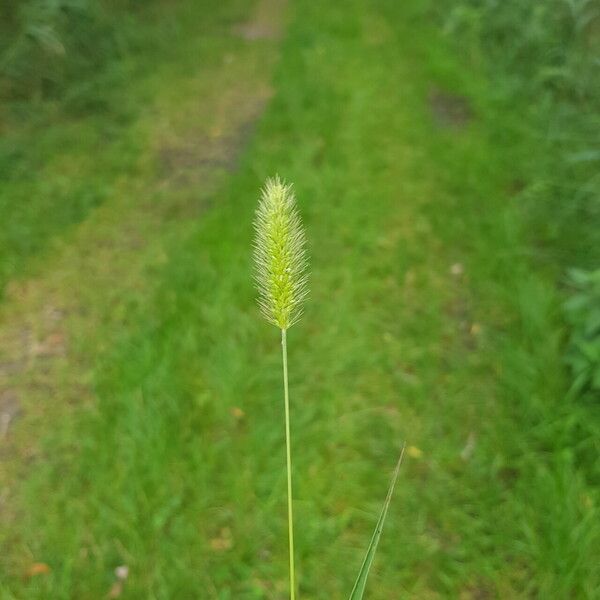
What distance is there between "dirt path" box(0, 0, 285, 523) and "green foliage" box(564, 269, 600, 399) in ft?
5.81

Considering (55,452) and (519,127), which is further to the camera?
(519,127)

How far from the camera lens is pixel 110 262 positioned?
119 inches

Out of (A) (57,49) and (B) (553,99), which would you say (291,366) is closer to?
(B) (553,99)

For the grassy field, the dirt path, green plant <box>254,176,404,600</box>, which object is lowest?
the grassy field

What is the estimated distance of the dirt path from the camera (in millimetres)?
2406

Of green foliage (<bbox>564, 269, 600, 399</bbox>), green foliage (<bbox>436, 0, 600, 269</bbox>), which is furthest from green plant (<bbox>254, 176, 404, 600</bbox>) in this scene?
green foliage (<bbox>436, 0, 600, 269</bbox>)

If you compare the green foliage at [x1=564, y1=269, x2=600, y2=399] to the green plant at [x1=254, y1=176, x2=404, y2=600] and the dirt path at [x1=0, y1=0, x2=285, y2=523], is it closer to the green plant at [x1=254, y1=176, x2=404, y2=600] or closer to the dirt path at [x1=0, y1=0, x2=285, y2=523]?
the green plant at [x1=254, y1=176, x2=404, y2=600]

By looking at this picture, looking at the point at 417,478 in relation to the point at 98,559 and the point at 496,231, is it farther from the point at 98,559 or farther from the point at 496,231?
the point at 496,231

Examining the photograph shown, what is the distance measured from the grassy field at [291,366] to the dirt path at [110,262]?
14 mm

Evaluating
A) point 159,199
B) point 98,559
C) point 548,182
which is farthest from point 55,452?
point 548,182

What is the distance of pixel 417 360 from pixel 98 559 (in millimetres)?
1380

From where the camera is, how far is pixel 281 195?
3.40 ft

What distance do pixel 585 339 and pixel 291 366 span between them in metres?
1.10

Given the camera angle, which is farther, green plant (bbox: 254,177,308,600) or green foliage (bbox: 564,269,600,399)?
green foliage (bbox: 564,269,600,399)
